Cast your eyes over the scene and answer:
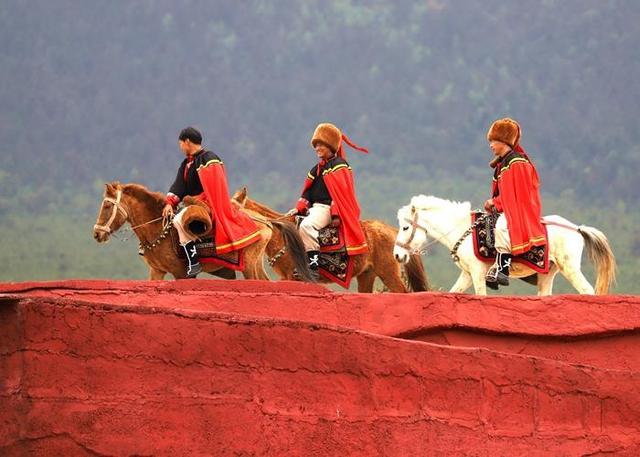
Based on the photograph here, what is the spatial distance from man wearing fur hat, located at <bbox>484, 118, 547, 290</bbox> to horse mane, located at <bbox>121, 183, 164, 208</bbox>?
291 cm

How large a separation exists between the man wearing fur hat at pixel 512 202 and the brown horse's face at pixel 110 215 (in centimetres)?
318

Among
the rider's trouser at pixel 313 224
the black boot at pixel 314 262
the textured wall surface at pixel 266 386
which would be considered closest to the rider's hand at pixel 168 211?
the rider's trouser at pixel 313 224

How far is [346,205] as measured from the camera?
12609 mm

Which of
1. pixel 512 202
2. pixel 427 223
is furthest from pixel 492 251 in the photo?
pixel 427 223

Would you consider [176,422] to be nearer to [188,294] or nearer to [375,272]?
[188,294]

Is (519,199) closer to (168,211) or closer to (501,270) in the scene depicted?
(501,270)

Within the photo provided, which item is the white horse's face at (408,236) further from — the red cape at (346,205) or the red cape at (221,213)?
the red cape at (221,213)

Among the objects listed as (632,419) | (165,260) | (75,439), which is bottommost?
(75,439)

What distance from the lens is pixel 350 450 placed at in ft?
21.5

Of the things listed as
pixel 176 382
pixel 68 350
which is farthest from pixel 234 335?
pixel 68 350

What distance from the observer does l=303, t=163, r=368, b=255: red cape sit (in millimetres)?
12523

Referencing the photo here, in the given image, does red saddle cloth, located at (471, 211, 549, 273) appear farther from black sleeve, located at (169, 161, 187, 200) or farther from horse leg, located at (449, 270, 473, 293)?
black sleeve, located at (169, 161, 187, 200)

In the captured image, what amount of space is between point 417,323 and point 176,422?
1.58m

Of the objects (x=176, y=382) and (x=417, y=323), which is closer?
(x=176, y=382)
